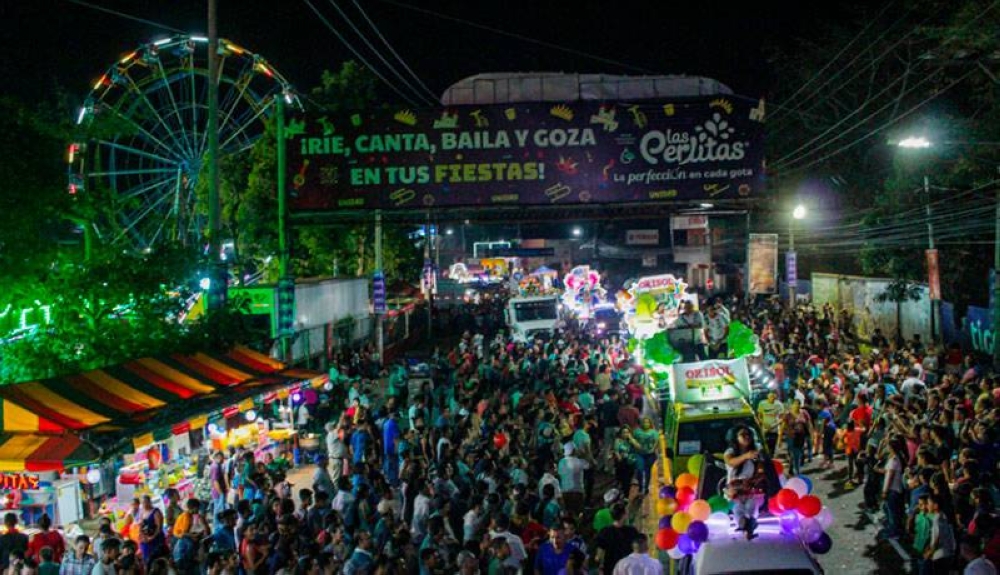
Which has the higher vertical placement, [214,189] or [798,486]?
[214,189]

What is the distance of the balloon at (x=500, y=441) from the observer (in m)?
14.2

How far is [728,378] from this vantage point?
50.6 feet

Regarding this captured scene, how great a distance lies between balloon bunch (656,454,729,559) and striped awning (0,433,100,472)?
6.39 m

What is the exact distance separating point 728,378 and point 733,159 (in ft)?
23.6

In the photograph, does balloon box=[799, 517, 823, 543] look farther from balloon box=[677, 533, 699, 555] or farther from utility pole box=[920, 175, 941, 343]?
utility pole box=[920, 175, 941, 343]

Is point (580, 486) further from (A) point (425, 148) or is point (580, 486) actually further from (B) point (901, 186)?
(B) point (901, 186)

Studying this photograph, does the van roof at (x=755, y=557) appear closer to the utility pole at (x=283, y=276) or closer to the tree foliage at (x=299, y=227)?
the utility pole at (x=283, y=276)

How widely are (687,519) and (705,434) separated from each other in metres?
5.56

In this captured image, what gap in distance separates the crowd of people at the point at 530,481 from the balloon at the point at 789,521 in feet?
1.14

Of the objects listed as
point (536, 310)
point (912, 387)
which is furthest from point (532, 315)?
point (912, 387)

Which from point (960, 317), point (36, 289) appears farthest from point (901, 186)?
point (36, 289)

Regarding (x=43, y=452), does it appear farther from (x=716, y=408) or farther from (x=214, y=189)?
(x=716, y=408)

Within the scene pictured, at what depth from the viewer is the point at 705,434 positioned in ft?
43.3

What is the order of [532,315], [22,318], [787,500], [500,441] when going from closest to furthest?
[787,500], [500,441], [22,318], [532,315]
